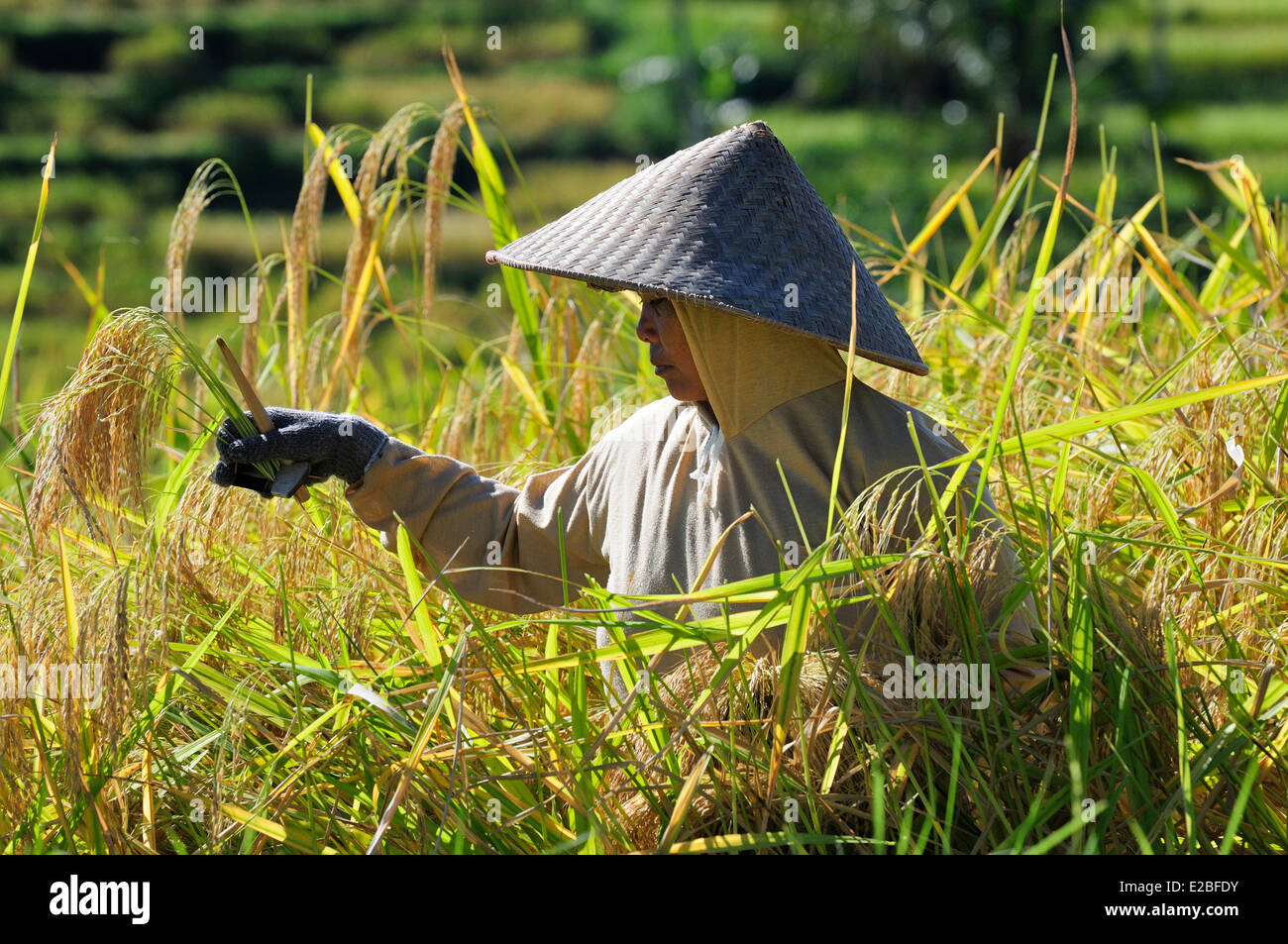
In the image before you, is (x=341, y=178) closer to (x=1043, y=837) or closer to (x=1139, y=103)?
(x=1043, y=837)

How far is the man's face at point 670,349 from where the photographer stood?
146 centimetres

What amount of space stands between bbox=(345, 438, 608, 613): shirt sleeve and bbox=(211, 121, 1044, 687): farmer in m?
0.02

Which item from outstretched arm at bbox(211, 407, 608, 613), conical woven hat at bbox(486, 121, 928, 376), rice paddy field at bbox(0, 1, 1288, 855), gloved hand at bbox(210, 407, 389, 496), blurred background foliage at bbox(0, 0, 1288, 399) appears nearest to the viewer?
rice paddy field at bbox(0, 1, 1288, 855)

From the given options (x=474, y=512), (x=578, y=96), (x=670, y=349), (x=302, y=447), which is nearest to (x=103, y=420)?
(x=302, y=447)

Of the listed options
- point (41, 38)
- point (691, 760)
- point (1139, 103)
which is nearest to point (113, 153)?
point (41, 38)

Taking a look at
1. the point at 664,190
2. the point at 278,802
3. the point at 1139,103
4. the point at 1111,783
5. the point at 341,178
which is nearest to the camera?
the point at 1111,783

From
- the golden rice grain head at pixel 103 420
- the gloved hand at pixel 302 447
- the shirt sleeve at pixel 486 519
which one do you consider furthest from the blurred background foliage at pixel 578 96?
the golden rice grain head at pixel 103 420

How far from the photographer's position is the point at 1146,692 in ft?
4.29

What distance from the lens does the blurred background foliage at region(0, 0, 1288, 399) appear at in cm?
1140

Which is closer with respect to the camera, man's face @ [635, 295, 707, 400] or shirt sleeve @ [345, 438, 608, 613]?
man's face @ [635, 295, 707, 400]

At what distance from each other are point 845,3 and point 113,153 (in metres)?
7.98

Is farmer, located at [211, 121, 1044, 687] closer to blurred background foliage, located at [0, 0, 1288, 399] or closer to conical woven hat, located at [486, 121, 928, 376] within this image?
conical woven hat, located at [486, 121, 928, 376]

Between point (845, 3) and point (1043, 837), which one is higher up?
point (845, 3)

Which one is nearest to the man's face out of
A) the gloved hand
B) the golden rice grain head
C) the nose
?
the nose
